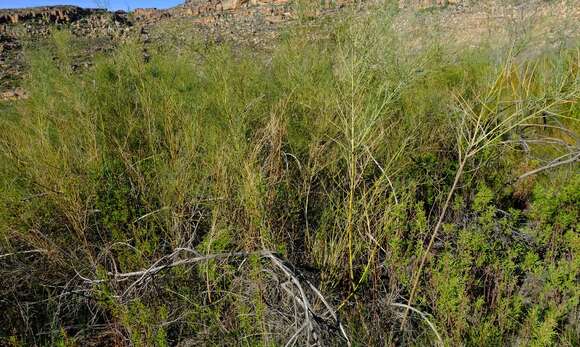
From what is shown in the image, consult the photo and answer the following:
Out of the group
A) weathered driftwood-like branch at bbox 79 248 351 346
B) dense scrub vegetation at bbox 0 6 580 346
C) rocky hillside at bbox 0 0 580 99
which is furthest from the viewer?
rocky hillside at bbox 0 0 580 99

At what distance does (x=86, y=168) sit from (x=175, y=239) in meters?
0.84

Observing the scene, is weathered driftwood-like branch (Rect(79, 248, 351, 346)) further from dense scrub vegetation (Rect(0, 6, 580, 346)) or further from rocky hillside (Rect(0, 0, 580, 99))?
rocky hillside (Rect(0, 0, 580, 99))

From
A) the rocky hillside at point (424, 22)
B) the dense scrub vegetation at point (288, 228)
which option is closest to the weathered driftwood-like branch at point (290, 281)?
the dense scrub vegetation at point (288, 228)

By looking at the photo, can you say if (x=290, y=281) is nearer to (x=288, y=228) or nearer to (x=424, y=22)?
(x=288, y=228)

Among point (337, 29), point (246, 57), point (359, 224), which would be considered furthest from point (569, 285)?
point (246, 57)

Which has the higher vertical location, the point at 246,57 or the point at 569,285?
the point at 246,57

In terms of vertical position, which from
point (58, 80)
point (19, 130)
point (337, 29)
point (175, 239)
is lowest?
point (175, 239)

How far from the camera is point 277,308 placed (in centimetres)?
252

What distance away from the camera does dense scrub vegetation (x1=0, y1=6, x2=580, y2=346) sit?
2.39m

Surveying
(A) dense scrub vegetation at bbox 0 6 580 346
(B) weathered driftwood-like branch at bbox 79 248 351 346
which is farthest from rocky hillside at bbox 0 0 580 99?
(B) weathered driftwood-like branch at bbox 79 248 351 346

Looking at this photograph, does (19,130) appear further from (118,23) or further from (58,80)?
(118,23)

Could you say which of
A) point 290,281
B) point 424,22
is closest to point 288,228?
point 290,281

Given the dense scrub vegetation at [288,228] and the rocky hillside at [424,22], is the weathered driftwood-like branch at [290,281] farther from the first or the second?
the rocky hillside at [424,22]

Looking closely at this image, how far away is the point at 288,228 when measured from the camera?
9.79 feet
